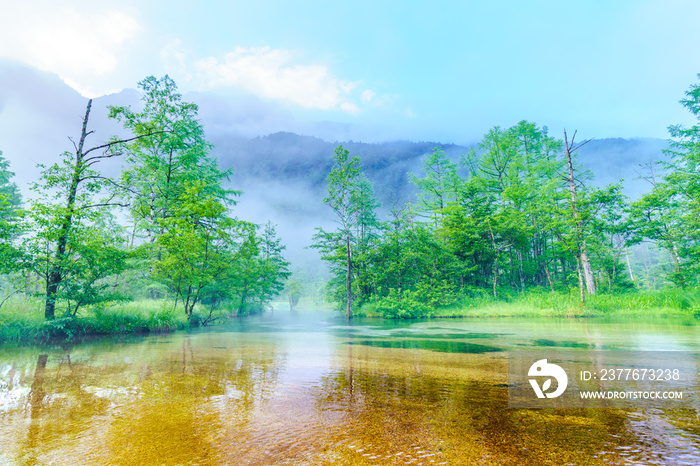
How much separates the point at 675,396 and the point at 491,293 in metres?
20.4

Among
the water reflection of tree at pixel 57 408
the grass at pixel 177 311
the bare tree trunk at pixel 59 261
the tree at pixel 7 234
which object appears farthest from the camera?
the bare tree trunk at pixel 59 261

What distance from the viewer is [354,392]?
11.4 ft

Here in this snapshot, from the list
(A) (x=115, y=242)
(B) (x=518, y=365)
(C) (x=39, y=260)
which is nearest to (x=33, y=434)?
(B) (x=518, y=365)

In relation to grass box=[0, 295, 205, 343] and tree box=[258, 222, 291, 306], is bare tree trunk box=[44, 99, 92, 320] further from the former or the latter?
tree box=[258, 222, 291, 306]

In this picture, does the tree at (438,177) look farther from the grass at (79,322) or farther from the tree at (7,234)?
the tree at (7,234)

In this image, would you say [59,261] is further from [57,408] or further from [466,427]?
[466,427]

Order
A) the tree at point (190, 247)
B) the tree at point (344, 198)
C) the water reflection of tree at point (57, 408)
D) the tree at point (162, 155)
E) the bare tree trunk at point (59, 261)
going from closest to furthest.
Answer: the water reflection of tree at point (57, 408), the bare tree trunk at point (59, 261), the tree at point (190, 247), the tree at point (162, 155), the tree at point (344, 198)

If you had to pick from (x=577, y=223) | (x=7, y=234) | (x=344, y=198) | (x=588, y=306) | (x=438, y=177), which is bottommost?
(x=588, y=306)

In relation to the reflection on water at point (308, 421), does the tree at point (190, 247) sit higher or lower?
higher

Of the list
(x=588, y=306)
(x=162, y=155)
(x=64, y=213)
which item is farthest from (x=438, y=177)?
(x=64, y=213)

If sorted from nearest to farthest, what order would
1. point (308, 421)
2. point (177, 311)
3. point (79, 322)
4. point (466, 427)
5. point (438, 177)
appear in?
point (466, 427)
point (308, 421)
point (79, 322)
point (177, 311)
point (438, 177)

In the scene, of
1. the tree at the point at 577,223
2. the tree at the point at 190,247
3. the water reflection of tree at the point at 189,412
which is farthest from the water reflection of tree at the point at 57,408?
the tree at the point at 577,223

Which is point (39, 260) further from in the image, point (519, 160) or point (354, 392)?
point (519, 160)

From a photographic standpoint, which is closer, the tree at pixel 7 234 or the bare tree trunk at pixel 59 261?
the tree at pixel 7 234
